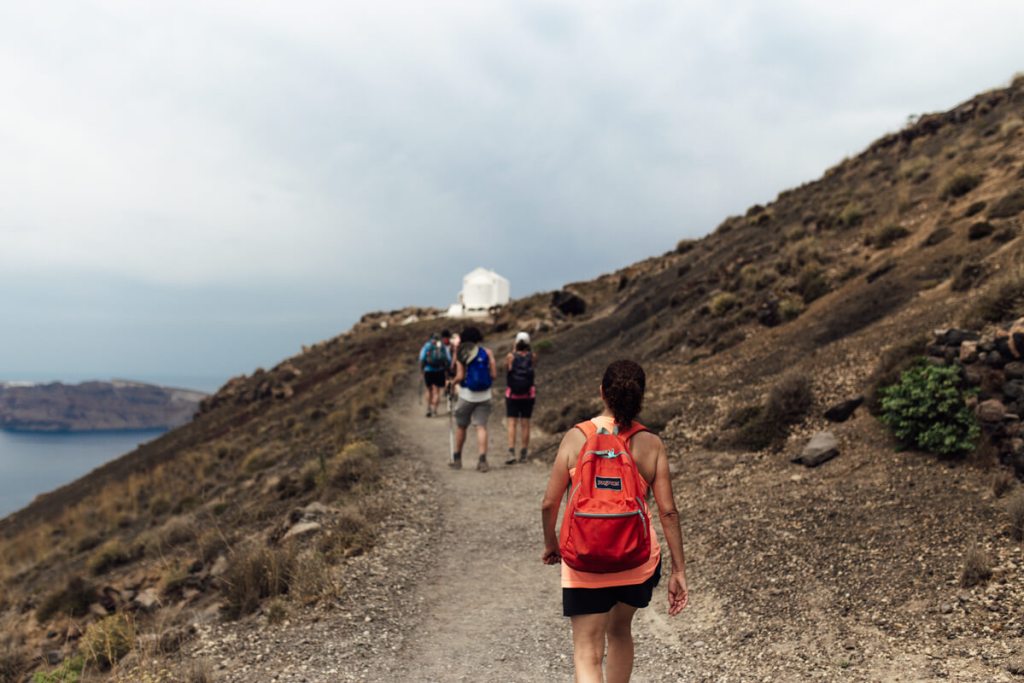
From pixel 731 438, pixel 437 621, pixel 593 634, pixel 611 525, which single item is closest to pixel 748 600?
pixel 437 621

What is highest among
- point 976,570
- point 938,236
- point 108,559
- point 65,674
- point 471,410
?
point 938,236

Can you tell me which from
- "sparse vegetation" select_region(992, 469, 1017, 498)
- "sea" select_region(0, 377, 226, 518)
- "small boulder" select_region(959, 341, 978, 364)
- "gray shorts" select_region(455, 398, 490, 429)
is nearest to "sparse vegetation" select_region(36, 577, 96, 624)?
"gray shorts" select_region(455, 398, 490, 429)

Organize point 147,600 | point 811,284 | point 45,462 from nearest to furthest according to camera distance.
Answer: point 147,600 < point 811,284 < point 45,462

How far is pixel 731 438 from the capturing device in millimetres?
9633

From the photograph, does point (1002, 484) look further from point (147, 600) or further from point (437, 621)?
point (147, 600)

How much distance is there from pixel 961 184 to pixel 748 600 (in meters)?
17.0

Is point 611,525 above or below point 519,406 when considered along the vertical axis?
below

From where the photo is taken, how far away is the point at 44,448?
18212cm

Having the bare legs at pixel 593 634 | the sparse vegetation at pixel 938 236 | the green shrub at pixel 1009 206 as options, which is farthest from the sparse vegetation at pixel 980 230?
the bare legs at pixel 593 634

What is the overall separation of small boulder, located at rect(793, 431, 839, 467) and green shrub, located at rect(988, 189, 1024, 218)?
Result: 8.91 meters

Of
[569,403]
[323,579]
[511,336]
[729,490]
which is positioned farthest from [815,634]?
[511,336]

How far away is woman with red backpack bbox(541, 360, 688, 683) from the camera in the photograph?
9.58 ft

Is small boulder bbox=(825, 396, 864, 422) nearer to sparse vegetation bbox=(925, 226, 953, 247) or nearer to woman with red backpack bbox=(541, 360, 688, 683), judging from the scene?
woman with red backpack bbox=(541, 360, 688, 683)

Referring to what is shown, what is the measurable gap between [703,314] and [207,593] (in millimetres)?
13959
